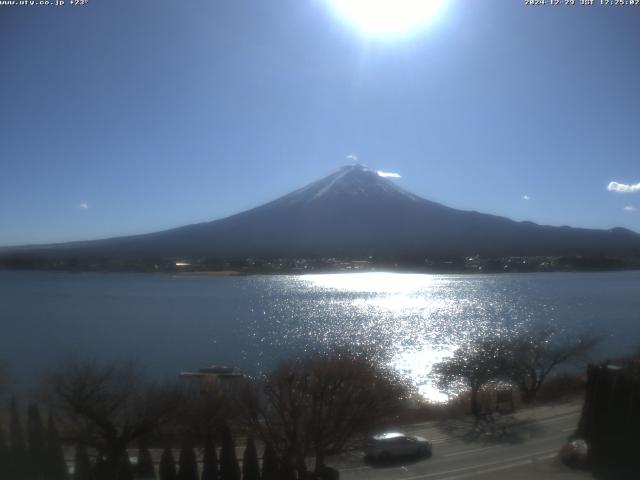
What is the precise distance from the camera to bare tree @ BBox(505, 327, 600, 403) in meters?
9.73

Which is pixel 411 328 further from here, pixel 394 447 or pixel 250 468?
pixel 250 468

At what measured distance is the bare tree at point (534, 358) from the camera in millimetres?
9734

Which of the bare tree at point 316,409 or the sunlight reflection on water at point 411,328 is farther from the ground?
the bare tree at point 316,409

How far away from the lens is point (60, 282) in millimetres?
29703

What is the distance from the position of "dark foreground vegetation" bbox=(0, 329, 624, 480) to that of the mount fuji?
97.9 feet

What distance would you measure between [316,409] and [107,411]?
5.86ft

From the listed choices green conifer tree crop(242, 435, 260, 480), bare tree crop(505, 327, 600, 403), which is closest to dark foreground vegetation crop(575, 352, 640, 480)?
green conifer tree crop(242, 435, 260, 480)

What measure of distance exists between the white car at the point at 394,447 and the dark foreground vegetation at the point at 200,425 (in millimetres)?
135

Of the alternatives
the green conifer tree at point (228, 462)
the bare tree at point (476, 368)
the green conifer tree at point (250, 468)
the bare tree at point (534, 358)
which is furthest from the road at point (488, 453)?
the bare tree at point (534, 358)

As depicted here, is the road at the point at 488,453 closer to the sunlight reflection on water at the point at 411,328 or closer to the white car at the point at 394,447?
the white car at the point at 394,447

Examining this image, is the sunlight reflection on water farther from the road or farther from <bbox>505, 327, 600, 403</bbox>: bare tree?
the road

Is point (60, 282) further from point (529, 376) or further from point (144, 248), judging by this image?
point (529, 376)

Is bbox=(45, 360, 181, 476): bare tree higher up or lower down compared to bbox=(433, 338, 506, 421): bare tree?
higher up

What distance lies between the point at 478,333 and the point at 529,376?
21.2 ft
